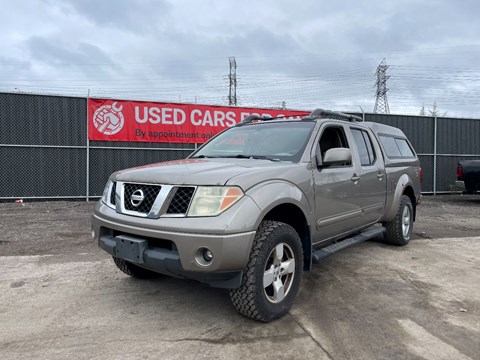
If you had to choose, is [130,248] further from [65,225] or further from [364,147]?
[65,225]

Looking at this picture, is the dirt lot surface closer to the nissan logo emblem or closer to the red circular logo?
the nissan logo emblem

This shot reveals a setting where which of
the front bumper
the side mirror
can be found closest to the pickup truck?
the side mirror

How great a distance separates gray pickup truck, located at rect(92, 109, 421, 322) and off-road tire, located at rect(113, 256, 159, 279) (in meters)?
0.01

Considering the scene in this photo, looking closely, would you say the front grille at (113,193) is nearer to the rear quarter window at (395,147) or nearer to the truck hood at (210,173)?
the truck hood at (210,173)

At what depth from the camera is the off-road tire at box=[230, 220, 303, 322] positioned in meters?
3.10

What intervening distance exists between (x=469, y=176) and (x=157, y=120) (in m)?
8.91

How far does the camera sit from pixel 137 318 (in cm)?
345

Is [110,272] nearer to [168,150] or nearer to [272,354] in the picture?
[272,354]

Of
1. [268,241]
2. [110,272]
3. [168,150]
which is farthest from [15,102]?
[268,241]

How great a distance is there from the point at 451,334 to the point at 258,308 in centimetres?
156

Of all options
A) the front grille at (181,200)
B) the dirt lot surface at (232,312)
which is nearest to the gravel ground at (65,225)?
the dirt lot surface at (232,312)

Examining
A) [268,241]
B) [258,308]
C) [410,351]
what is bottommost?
[410,351]

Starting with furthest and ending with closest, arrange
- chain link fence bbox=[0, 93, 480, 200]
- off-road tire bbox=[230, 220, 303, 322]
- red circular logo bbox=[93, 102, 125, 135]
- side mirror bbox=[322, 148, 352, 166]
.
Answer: red circular logo bbox=[93, 102, 125, 135] < chain link fence bbox=[0, 93, 480, 200] < side mirror bbox=[322, 148, 352, 166] < off-road tire bbox=[230, 220, 303, 322]

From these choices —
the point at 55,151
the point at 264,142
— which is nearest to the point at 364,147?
the point at 264,142
